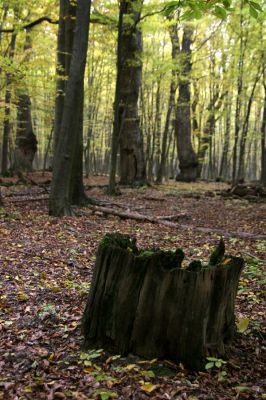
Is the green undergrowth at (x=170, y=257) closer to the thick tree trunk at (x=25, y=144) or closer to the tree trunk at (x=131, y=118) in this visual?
the tree trunk at (x=131, y=118)

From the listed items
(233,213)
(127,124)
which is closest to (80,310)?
(233,213)

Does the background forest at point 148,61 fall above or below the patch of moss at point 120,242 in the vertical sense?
above

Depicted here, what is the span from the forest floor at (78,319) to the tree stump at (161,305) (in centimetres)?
14

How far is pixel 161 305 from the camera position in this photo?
10.5 feet

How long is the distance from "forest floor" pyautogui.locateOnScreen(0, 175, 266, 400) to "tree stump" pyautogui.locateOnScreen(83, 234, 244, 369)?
14 centimetres

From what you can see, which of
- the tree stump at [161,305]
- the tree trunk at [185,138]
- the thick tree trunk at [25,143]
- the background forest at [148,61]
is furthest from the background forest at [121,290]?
the tree trunk at [185,138]

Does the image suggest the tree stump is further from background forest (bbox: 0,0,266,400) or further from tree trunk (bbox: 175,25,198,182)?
tree trunk (bbox: 175,25,198,182)

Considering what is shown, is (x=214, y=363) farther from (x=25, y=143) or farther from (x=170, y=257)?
(x=25, y=143)

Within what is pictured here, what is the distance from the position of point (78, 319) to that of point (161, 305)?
4.49 ft

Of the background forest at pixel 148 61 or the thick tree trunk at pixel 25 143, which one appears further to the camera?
the thick tree trunk at pixel 25 143

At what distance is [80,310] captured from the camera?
447 centimetres

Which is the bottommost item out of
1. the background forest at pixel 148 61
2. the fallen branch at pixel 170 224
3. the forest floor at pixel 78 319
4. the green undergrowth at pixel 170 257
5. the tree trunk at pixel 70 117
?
the forest floor at pixel 78 319

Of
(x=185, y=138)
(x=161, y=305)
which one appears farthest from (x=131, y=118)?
(x=161, y=305)

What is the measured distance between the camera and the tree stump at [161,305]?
3.17 m
